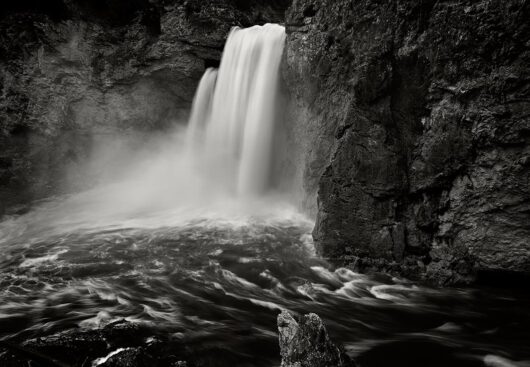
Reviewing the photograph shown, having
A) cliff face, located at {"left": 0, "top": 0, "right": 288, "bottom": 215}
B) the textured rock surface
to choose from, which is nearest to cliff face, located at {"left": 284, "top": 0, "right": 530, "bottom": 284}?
the textured rock surface

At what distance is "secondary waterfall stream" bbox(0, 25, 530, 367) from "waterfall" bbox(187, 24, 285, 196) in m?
0.04

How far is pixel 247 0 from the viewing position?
14.7 metres

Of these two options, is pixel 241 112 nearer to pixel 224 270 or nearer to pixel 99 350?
pixel 224 270

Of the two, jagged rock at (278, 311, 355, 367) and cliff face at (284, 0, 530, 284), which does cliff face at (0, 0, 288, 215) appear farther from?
jagged rock at (278, 311, 355, 367)

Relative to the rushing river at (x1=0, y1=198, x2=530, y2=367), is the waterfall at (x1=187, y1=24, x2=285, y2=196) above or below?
above

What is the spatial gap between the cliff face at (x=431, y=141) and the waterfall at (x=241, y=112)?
3371mm

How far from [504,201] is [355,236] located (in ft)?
8.66

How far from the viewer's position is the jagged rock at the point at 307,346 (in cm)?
371

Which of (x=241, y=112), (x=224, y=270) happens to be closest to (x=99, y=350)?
(x=224, y=270)

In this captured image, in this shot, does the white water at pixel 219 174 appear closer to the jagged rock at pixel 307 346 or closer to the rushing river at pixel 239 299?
the rushing river at pixel 239 299

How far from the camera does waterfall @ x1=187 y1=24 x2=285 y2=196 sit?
12.0 metres

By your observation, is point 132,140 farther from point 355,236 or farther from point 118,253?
point 355,236

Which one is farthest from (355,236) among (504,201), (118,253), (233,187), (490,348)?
(233,187)

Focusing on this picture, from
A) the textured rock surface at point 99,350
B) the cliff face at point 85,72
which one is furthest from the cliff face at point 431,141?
the cliff face at point 85,72
